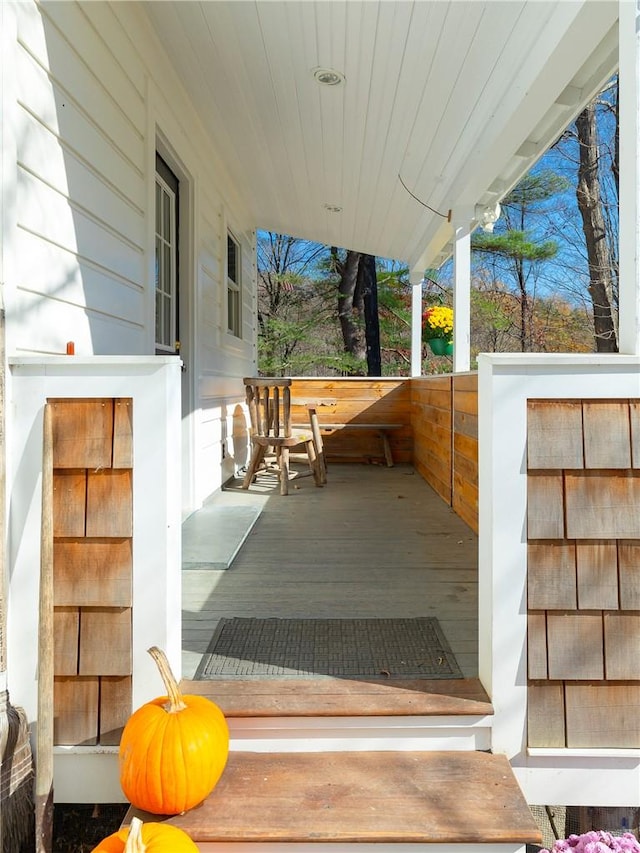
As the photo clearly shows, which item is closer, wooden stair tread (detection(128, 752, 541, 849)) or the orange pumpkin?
the orange pumpkin

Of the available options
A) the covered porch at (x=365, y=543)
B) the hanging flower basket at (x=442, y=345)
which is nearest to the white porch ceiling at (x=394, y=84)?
the hanging flower basket at (x=442, y=345)

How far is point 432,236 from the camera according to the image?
505 cm

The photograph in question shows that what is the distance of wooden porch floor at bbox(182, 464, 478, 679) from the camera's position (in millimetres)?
2111

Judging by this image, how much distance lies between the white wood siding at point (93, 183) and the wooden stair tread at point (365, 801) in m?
1.23

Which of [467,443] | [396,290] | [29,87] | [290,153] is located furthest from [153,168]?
[396,290]

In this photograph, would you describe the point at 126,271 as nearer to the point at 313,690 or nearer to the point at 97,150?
the point at 97,150

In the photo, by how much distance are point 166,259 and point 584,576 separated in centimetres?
291

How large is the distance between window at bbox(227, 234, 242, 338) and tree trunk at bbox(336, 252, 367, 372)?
604cm

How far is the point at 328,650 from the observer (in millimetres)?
1807

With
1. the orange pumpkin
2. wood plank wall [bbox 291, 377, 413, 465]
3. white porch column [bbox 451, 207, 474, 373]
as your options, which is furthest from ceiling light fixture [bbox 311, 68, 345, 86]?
wood plank wall [bbox 291, 377, 413, 465]

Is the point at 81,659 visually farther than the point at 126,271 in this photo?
No

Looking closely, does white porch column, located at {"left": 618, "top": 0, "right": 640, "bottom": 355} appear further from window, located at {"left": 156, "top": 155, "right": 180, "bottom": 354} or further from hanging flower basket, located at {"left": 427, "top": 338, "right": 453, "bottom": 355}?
hanging flower basket, located at {"left": 427, "top": 338, "right": 453, "bottom": 355}

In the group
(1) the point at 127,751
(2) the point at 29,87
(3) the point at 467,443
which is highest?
(2) the point at 29,87

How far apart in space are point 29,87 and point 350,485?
370 centimetres
